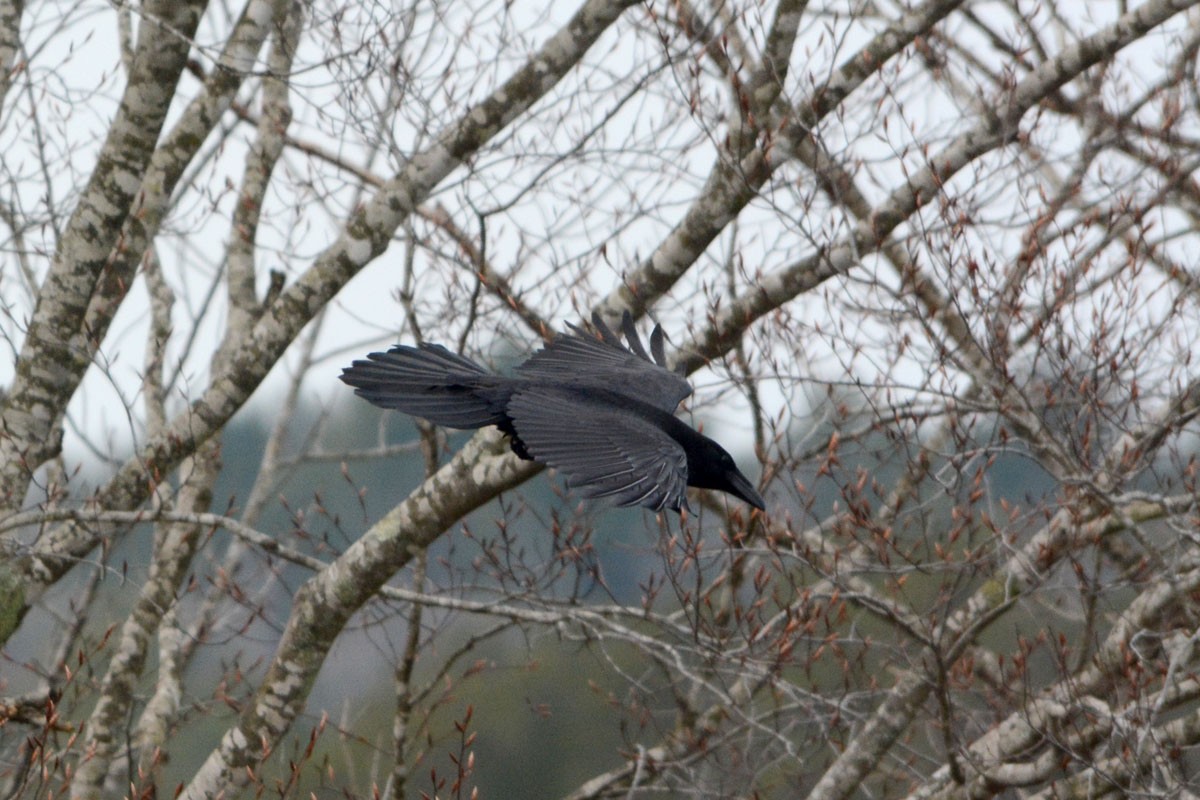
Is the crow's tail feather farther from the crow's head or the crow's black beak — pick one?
the crow's black beak

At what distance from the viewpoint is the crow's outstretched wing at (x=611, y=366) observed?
485cm

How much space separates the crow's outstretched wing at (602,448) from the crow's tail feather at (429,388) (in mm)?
153

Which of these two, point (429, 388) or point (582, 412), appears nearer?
point (582, 412)

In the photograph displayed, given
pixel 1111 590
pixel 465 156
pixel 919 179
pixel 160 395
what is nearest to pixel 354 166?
pixel 160 395

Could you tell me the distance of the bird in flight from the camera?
12.5 ft

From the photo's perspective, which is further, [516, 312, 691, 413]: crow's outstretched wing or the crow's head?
[516, 312, 691, 413]: crow's outstretched wing

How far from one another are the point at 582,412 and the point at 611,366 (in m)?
0.98

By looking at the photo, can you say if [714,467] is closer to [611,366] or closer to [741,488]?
[741,488]

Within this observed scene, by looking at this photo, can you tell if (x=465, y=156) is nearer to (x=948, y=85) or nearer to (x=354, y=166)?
(x=354, y=166)

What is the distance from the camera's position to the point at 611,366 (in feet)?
16.8

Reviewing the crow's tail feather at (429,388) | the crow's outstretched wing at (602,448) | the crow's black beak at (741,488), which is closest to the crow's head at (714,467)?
the crow's black beak at (741,488)

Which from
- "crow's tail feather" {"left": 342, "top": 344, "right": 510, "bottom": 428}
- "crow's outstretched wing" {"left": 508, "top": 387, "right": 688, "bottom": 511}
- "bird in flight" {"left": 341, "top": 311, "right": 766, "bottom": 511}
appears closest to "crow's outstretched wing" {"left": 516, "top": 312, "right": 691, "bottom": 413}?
"bird in flight" {"left": 341, "top": 311, "right": 766, "bottom": 511}

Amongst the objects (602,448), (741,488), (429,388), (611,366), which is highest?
(611,366)

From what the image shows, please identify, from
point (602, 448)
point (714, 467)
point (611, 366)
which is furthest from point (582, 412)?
point (611, 366)
